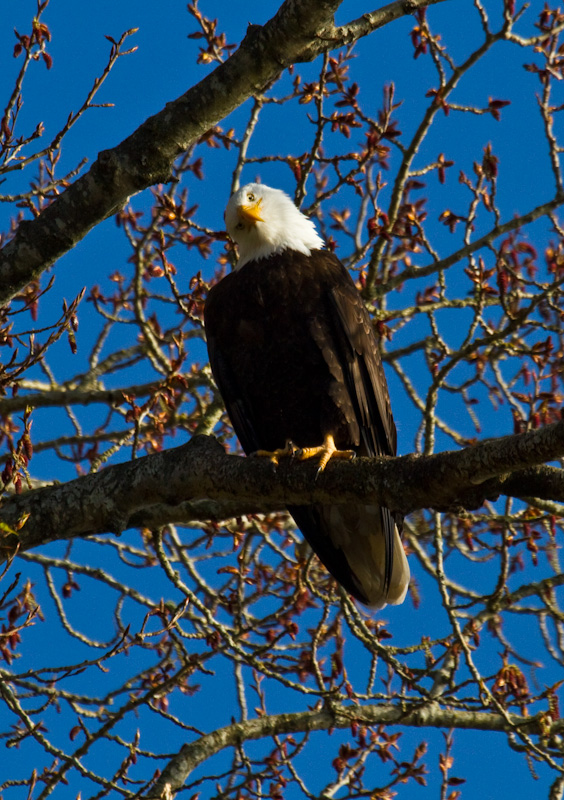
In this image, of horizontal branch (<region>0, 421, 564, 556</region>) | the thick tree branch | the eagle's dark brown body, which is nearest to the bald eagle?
the eagle's dark brown body

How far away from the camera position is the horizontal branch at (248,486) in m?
2.64

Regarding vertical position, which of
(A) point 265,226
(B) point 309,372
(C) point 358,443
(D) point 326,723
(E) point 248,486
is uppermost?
(A) point 265,226

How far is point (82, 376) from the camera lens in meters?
5.75

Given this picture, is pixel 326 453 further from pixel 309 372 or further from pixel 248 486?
pixel 309 372

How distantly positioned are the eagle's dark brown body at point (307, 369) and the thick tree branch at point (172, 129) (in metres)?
0.99

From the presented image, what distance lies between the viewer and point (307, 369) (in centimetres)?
389

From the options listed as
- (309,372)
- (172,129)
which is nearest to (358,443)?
(309,372)

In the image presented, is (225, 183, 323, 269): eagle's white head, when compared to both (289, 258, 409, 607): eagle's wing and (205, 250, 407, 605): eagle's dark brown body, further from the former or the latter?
(289, 258, 409, 607): eagle's wing

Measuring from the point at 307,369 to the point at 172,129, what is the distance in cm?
126

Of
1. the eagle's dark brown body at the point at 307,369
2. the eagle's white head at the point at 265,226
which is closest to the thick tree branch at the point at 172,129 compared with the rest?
the eagle's dark brown body at the point at 307,369

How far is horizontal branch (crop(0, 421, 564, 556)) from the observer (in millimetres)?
2643

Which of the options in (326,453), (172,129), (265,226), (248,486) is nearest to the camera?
(172,129)

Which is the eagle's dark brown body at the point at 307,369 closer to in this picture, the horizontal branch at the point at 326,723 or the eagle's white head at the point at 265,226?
the eagle's white head at the point at 265,226

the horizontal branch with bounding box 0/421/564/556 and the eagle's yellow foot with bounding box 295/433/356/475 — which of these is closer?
the horizontal branch with bounding box 0/421/564/556
